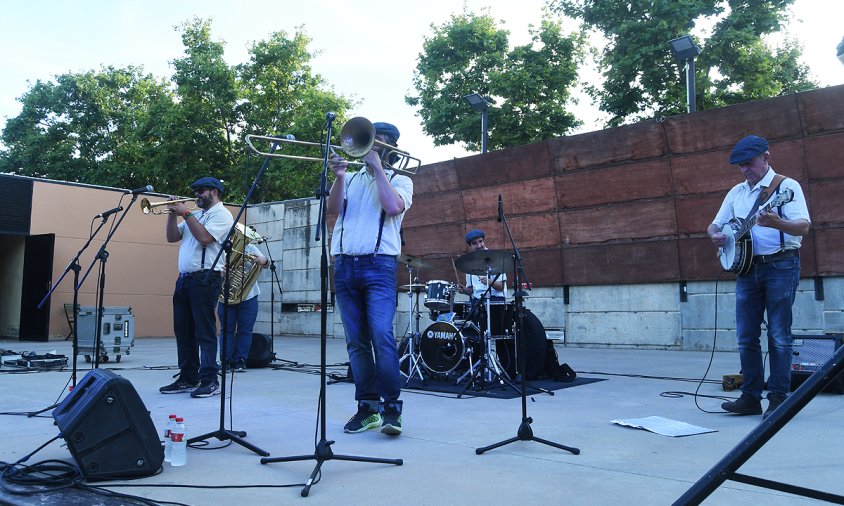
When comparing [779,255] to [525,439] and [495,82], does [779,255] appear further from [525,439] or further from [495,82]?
[495,82]

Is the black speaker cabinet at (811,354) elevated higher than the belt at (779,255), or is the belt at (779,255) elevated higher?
the belt at (779,255)

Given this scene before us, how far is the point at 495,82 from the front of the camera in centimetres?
2397

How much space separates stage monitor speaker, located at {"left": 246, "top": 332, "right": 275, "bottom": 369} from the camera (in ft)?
27.1

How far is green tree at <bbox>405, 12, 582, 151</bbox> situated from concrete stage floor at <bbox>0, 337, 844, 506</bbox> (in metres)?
18.0

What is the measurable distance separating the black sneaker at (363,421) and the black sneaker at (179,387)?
8.53ft

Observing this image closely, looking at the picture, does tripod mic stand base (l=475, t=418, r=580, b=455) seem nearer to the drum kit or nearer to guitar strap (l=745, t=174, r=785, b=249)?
guitar strap (l=745, t=174, r=785, b=249)

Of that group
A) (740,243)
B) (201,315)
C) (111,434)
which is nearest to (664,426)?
(740,243)

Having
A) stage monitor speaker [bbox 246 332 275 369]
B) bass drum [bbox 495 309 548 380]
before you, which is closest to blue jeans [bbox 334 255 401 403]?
bass drum [bbox 495 309 548 380]

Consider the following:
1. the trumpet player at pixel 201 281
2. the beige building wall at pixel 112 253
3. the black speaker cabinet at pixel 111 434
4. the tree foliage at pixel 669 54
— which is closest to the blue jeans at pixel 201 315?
the trumpet player at pixel 201 281

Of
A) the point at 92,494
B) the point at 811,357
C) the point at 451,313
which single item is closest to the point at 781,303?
the point at 811,357

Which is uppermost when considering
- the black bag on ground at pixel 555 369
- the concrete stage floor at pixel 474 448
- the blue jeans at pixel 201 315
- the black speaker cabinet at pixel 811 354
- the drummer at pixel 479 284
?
the drummer at pixel 479 284

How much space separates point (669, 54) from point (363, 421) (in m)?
18.6

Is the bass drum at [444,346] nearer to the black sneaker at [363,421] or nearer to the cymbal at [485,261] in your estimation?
the cymbal at [485,261]

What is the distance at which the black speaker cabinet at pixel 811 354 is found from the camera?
17.9 ft
